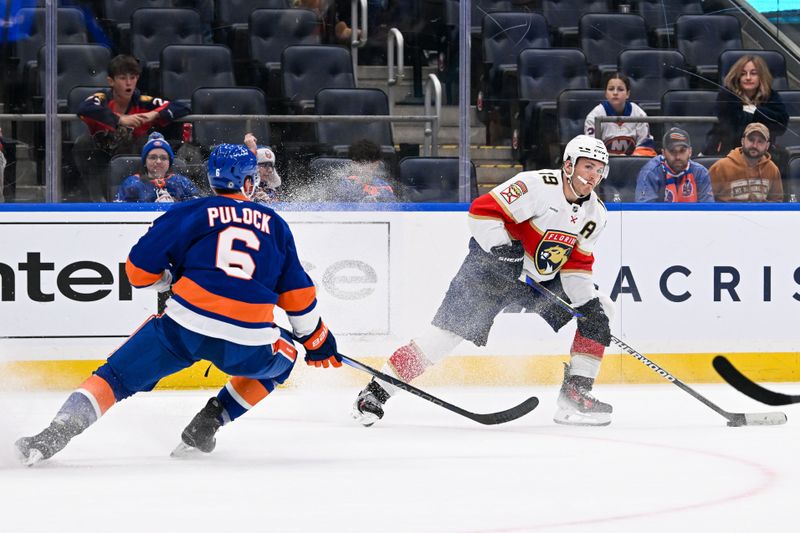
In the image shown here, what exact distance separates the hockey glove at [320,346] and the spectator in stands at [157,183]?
6.73 feet

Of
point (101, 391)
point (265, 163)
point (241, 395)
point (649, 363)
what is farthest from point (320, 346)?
point (265, 163)

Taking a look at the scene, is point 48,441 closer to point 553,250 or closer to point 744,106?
point 553,250

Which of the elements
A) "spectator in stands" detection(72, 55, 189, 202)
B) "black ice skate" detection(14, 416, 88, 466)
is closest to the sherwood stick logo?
"black ice skate" detection(14, 416, 88, 466)

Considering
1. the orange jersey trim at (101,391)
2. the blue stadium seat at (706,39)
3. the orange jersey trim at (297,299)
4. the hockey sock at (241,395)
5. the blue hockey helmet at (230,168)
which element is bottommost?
the hockey sock at (241,395)

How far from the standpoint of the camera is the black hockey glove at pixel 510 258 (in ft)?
16.7

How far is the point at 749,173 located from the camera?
21.5 feet

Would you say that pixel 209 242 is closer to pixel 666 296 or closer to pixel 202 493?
pixel 202 493

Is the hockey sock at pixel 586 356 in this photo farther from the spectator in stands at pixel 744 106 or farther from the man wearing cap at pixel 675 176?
the spectator in stands at pixel 744 106

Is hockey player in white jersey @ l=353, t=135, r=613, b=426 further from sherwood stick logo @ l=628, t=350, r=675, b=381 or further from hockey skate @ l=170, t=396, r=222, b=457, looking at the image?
hockey skate @ l=170, t=396, r=222, b=457

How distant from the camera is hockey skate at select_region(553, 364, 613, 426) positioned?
202 inches

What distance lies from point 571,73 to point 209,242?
9.95 feet

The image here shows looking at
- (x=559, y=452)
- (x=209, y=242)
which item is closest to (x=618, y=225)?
(x=559, y=452)

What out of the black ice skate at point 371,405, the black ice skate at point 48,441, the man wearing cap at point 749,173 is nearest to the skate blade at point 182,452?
the black ice skate at point 48,441

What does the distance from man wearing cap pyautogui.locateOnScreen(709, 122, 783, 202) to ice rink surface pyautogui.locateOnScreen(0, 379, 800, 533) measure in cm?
127
